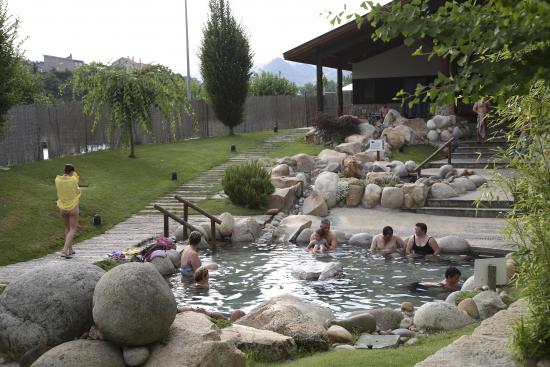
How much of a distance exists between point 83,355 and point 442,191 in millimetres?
14667

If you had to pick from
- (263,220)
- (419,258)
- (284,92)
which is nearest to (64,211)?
(263,220)

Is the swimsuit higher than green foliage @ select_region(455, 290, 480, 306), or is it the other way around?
green foliage @ select_region(455, 290, 480, 306)

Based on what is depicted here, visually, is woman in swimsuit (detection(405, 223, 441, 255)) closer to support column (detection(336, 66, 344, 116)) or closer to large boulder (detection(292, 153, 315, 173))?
large boulder (detection(292, 153, 315, 173))

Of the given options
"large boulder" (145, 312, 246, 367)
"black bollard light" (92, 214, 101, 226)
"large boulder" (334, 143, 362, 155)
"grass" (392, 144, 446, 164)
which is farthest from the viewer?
"large boulder" (334, 143, 362, 155)

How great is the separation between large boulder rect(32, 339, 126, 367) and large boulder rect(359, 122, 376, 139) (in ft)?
69.7

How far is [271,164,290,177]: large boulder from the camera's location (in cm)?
2314

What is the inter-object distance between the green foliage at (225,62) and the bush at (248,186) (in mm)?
16260

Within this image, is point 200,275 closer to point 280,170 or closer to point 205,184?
point 280,170

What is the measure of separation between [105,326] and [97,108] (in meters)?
20.8

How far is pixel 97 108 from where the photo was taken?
26641mm

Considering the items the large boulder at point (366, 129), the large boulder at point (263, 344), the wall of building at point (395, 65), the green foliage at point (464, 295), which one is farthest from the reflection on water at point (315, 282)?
the wall of building at point (395, 65)

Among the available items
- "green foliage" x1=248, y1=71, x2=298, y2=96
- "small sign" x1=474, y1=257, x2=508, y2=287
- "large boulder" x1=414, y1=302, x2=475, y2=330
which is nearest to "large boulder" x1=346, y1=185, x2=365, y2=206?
"small sign" x1=474, y1=257, x2=508, y2=287

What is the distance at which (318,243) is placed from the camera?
16312 mm

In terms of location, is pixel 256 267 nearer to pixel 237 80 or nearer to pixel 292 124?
pixel 237 80
